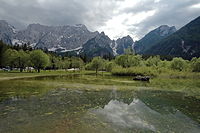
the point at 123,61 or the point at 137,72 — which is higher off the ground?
the point at 123,61

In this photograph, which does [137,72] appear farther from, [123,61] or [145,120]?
[145,120]

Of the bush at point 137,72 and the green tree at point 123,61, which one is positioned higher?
the green tree at point 123,61

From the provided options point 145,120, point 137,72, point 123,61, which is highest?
point 123,61

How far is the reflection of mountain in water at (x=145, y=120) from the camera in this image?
1430cm

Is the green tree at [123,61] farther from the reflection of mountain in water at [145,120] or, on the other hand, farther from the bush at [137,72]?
the reflection of mountain in water at [145,120]

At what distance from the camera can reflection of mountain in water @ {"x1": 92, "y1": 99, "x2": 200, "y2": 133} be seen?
1430cm

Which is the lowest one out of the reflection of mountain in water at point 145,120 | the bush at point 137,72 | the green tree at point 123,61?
the reflection of mountain in water at point 145,120

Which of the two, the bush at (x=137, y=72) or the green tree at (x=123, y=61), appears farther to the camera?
the green tree at (x=123, y=61)

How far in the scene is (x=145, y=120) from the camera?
16.6 m

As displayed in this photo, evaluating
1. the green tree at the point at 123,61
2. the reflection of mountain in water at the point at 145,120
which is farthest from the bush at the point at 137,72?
the reflection of mountain in water at the point at 145,120

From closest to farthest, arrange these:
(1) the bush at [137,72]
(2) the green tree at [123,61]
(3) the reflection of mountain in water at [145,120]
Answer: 1. (3) the reflection of mountain in water at [145,120]
2. (1) the bush at [137,72]
3. (2) the green tree at [123,61]

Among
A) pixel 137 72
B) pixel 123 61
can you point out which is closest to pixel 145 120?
pixel 137 72

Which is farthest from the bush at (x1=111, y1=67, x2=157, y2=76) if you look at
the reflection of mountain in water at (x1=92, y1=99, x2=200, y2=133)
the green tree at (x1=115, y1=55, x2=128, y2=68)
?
the reflection of mountain in water at (x1=92, y1=99, x2=200, y2=133)

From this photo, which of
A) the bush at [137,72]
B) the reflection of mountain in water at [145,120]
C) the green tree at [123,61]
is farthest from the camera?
the green tree at [123,61]
